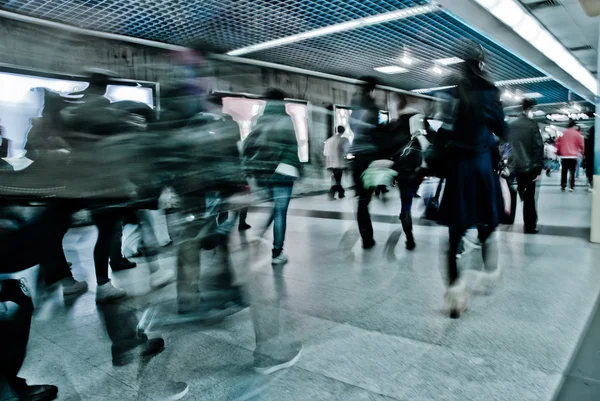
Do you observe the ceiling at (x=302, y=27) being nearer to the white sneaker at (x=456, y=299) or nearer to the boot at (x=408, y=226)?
the boot at (x=408, y=226)

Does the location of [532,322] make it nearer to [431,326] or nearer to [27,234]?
[431,326]

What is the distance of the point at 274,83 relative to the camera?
11047 millimetres

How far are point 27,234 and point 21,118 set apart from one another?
430mm

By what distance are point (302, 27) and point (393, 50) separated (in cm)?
292

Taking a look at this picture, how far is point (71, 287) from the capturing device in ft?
11.9

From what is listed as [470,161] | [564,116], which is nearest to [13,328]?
[470,161]

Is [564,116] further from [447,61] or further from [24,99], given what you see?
[24,99]

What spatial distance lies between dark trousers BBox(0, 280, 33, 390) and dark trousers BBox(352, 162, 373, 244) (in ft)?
10.2

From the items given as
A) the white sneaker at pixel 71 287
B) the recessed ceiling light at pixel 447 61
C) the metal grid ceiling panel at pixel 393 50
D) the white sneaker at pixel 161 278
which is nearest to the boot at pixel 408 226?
the white sneaker at pixel 161 278

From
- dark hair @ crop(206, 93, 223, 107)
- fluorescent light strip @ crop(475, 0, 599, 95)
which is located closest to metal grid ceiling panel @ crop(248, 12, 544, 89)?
fluorescent light strip @ crop(475, 0, 599, 95)

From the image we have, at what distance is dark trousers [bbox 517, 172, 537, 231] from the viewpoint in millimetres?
5129

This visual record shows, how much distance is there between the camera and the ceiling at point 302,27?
6.38 m

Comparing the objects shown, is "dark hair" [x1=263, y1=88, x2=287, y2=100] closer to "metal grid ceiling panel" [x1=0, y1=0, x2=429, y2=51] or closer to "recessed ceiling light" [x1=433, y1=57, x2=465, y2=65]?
"metal grid ceiling panel" [x1=0, y1=0, x2=429, y2=51]

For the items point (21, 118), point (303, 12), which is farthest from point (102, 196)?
point (303, 12)
